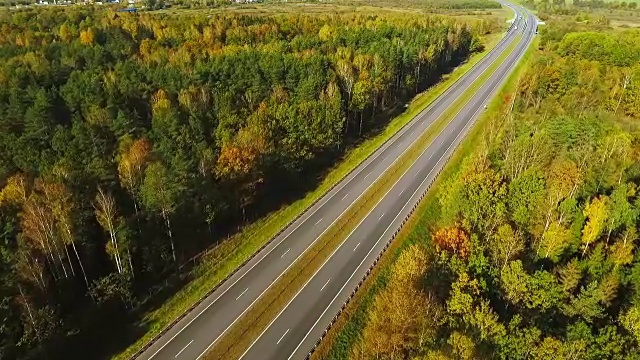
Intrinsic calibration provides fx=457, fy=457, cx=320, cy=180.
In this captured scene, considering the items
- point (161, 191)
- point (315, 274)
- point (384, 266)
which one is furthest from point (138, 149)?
point (384, 266)

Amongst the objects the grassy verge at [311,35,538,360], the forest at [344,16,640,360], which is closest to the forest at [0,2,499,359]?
the grassy verge at [311,35,538,360]

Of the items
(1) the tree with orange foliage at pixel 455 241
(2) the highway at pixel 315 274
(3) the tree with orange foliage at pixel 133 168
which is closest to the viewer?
(2) the highway at pixel 315 274

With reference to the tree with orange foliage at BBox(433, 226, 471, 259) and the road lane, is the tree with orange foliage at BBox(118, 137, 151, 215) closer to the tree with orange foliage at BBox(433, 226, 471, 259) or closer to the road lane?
the road lane

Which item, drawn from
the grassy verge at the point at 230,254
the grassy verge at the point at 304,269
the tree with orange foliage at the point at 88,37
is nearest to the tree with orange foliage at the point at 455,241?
the grassy verge at the point at 304,269

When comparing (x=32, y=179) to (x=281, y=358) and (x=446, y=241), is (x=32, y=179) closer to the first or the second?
(x=281, y=358)

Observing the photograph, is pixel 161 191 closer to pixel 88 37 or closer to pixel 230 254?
pixel 230 254

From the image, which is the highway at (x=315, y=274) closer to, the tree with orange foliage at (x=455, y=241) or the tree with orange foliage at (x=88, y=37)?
the tree with orange foliage at (x=455, y=241)
